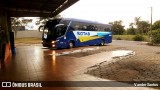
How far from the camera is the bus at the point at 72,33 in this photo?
19.3m

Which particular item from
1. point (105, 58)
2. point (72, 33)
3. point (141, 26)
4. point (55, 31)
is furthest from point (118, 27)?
point (105, 58)

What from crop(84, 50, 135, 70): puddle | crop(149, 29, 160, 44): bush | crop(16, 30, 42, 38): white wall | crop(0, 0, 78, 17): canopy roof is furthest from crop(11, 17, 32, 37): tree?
crop(84, 50, 135, 70): puddle

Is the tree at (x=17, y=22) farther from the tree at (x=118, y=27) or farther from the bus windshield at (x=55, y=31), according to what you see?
the tree at (x=118, y=27)

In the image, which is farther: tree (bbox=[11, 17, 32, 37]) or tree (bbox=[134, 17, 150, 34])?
tree (bbox=[134, 17, 150, 34])

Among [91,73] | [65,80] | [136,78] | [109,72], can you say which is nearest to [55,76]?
[65,80]

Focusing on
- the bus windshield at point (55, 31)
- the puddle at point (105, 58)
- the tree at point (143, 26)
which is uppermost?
the tree at point (143, 26)

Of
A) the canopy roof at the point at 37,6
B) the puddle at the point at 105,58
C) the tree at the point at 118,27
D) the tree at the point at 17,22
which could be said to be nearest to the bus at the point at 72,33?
the canopy roof at the point at 37,6

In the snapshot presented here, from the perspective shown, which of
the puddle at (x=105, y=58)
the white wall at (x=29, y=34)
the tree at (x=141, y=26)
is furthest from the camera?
the tree at (x=141, y=26)

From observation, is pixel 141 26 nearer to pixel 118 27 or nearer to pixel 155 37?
pixel 118 27

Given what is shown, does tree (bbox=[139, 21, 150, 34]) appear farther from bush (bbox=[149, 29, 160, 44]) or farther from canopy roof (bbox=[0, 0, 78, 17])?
canopy roof (bbox=[0, 0, 78, 17])

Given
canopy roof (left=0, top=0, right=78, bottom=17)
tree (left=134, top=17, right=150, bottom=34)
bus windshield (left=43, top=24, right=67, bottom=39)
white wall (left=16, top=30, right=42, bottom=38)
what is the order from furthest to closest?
tree (left=134, top=17, right=150, bottom=34) → white wall (left=16, top=30, right=42, bottom=38) → bus windshield (left=43, top=24, right=67, bottom=39) → canopy roof (left=0, top=0, right=78, bottom=17)

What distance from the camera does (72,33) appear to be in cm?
2067

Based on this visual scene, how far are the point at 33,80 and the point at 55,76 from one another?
0.96 m

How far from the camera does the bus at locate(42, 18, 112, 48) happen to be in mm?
19281
